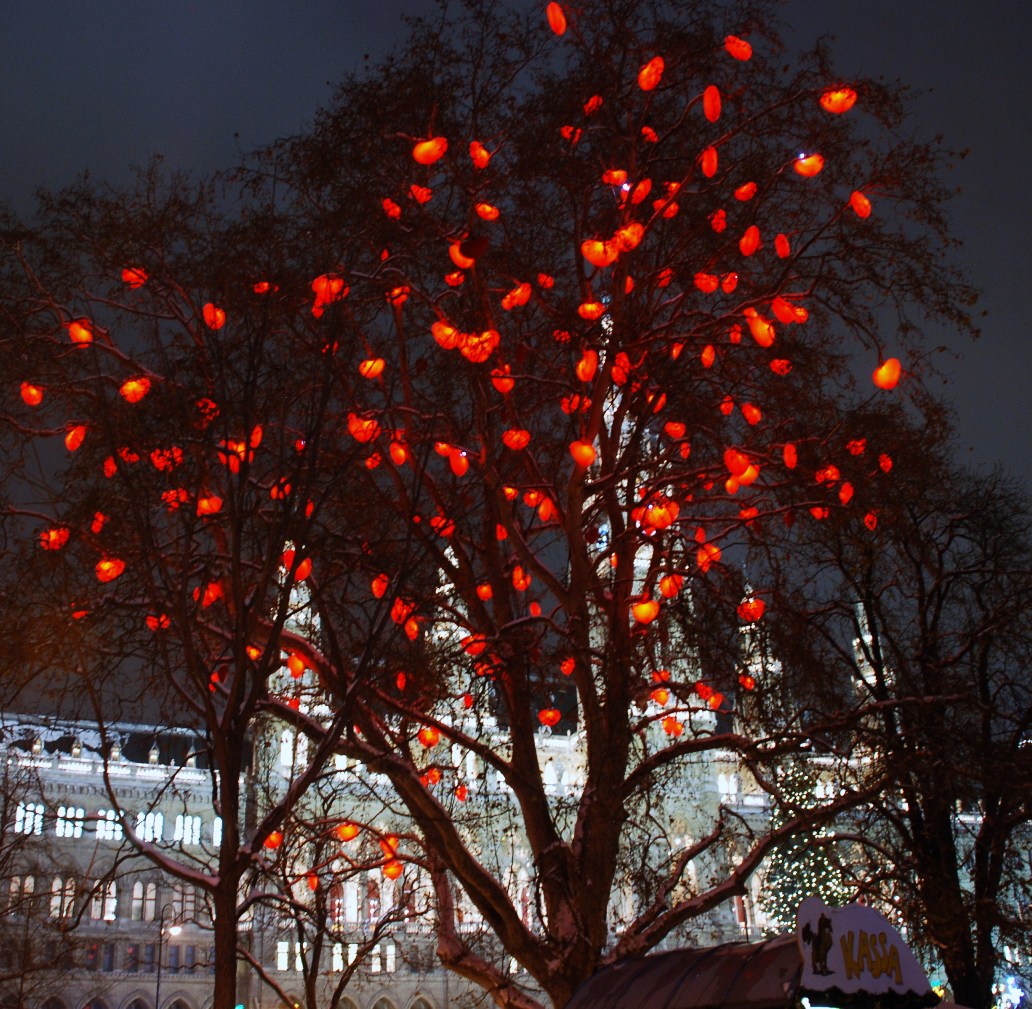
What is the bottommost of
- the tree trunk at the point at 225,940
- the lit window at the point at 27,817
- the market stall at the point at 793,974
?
the market stall at the point at 793,974

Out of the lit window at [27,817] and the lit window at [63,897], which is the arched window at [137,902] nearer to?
the lit window at [63,897]

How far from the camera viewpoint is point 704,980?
424 inches

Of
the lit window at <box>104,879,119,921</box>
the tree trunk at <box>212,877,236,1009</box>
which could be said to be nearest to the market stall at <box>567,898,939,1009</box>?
the tree trunk at <box>212,877,236,1009</box>

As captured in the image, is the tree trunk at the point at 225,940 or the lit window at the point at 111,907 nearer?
the tree trunk at the point at 225,940

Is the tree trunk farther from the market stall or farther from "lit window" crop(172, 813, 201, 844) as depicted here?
"lit window" crop(172, 813, 201, 844)

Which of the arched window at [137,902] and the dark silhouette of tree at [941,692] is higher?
the arched window at [137,902]

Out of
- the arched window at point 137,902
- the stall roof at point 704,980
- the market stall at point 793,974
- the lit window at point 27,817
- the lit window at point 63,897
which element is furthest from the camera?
the arched window at point 137,902

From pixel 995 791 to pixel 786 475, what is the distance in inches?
156

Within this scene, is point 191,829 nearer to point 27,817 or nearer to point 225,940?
point 27,817

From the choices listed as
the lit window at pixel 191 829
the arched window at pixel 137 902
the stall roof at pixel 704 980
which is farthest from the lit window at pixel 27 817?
the lit window at pixel 191 829

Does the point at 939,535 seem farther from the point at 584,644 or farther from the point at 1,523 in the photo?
the point at 1,523

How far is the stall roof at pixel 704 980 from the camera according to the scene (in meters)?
9.98

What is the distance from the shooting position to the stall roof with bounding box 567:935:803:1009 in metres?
9.98

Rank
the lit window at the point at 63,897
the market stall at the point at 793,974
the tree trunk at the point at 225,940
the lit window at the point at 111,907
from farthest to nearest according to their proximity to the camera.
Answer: the lit window at the point at 111,907
the lit window at the point at 63,897
the tree trunk at the point at 225,940
the market stall at the point at 793,974
